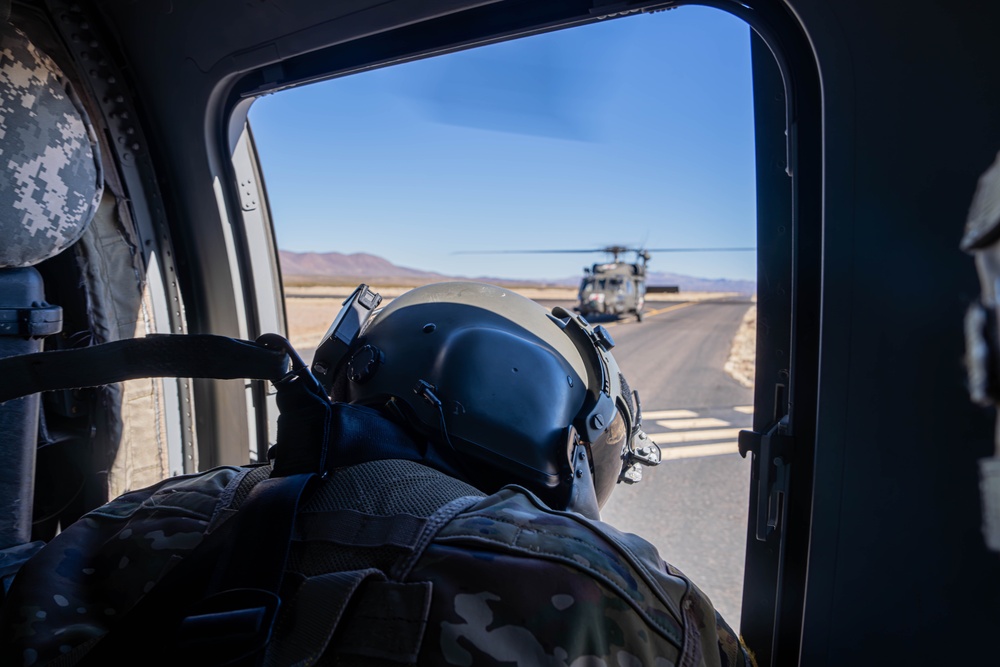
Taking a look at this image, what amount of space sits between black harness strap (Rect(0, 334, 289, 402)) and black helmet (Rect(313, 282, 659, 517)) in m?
0.29

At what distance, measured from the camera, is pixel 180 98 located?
5.94 ft

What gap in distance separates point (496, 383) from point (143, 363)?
53cm

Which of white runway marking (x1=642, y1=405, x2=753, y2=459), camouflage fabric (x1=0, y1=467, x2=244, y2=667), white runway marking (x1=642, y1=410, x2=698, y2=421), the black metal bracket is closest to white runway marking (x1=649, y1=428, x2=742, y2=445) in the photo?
white runway marking (x1=642, y1=405, x2=753, y2=459)

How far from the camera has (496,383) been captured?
1.07 meters

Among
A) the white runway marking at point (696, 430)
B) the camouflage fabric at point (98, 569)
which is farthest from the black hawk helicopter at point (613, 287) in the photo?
the camouflage fabric at point (98, 569)

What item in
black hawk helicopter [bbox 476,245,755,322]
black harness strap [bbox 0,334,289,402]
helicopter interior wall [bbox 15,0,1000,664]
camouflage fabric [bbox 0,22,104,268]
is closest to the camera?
black harness strap [bbox 0,334,289,402]

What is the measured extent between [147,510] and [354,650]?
399 mm

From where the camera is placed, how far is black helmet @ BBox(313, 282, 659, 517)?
103 centimetres

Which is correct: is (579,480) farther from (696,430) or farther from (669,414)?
(669,414)

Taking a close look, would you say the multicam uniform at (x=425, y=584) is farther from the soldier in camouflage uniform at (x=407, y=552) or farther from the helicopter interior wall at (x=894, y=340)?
the helicopter interior wall at (x=894, y=340)

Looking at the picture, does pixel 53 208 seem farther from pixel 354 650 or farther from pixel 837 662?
pixel 837 662

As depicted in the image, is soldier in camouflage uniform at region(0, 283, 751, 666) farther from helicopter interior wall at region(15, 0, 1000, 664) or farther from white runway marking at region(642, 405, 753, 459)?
white runway marking at region(642, 405, 753, 459)

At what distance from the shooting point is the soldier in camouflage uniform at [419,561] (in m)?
0.61

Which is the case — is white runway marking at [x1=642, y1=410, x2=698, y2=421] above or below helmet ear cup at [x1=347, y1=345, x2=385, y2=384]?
below
